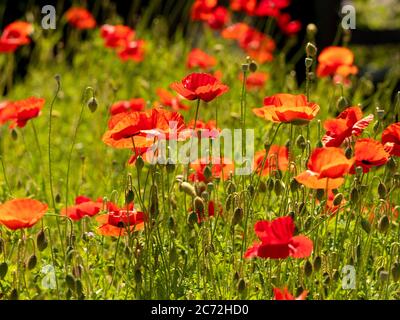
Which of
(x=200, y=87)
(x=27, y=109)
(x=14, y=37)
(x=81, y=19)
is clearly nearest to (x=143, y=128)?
(x=200, y=87)

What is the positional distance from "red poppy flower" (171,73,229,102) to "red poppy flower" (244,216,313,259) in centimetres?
42

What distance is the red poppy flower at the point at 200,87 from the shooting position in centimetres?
226

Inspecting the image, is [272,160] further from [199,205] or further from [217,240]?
[199,205]

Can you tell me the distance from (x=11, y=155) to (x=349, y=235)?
1.87 m

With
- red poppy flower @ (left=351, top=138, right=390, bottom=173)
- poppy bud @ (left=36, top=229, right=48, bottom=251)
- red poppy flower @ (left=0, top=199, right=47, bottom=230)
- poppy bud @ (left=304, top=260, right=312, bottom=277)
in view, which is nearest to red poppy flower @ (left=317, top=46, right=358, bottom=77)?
red poppy flower @ (left=351, top=138, right=390, bottom=173)

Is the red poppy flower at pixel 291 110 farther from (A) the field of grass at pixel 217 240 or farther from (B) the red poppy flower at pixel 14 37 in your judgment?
(B) the red poppy flower at pixel 14 37

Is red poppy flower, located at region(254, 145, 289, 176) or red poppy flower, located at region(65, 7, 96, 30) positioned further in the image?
red poppy flower, located at region(65, 7, 96, 30)

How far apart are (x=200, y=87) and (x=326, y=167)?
417 mm

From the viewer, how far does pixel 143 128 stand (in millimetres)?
2182

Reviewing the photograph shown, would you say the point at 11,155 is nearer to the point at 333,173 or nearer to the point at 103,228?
the point at 103,228

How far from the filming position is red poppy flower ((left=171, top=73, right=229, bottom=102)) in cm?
226

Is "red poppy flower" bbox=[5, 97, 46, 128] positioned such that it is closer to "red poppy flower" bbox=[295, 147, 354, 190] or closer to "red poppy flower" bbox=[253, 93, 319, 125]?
"red poppy flower" bbox=[253, 93, 319, 125]
